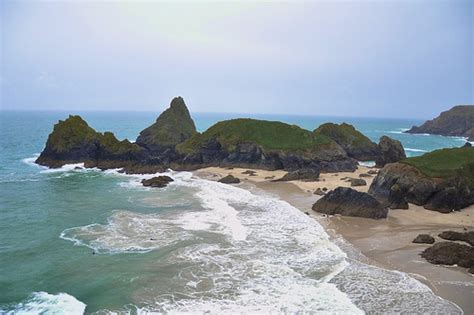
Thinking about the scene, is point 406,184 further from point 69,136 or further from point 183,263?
point 69,136

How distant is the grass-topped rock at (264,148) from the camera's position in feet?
224

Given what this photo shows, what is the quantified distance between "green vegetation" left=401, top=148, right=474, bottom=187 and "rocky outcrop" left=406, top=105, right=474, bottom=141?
421 ft

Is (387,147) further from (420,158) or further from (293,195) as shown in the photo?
(293,195)

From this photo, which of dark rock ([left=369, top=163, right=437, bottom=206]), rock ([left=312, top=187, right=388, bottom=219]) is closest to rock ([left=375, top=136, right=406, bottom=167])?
dark rock ([left=369, top=163, right=437, bottom=206])

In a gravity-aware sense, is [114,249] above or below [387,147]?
below

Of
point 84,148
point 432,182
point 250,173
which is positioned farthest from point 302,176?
point 84,148

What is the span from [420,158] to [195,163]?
126 feet

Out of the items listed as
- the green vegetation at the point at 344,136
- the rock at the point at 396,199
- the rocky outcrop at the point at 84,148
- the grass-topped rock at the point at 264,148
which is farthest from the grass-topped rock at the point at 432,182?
the rocky outcrop at the point at 84,148

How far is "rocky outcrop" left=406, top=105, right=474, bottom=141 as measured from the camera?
166000 mm

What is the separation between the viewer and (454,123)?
Result: 172250mm

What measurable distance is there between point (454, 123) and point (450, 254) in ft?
548

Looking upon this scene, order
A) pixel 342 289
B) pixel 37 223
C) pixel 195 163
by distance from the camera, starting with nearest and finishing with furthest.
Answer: pixel 342 289 → pixel 37 223 → pixel 195 163

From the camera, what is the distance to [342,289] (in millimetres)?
22109

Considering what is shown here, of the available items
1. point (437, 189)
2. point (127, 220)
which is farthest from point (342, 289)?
point (437, 189)
